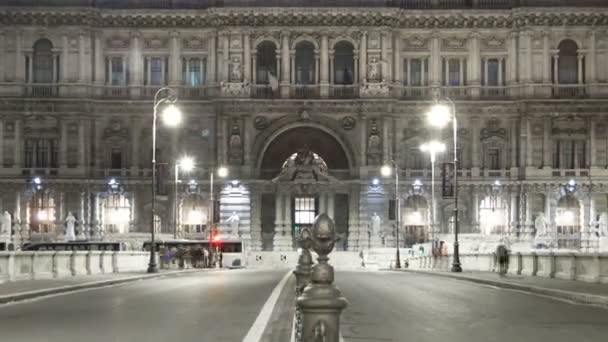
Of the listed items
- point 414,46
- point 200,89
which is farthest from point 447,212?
point 200,89

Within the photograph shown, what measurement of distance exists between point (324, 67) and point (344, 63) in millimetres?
2575

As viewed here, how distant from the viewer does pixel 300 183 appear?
106938mm

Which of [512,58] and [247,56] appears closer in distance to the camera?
[247,56]

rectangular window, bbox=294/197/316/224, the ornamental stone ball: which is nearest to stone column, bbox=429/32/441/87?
rectangular window, bbox=294/197/316/224

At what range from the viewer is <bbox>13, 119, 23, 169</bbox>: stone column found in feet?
351

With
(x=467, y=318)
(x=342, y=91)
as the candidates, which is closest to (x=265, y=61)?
(x=342, y=91)

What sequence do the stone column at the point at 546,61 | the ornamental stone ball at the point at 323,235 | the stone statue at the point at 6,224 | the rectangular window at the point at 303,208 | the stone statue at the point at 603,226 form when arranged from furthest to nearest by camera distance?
the rectangular window at the point at 303,208
the stone column at the point at 546,61
the stone statue at the point at 603,226
the stone statue at the point at 6,224
the ornamental stone ball at the point at 323,235

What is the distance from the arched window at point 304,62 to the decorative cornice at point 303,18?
267 centimetres

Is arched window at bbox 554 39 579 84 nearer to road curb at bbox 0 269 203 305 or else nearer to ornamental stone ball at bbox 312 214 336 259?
road curb at bbox 0 269 203 305

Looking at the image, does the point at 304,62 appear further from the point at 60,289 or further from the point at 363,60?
the point at 60,289

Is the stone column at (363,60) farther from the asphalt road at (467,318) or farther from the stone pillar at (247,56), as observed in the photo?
the asphalt road at (467,318)

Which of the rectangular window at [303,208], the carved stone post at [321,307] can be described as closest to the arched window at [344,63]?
the rectangular window at [303,208]

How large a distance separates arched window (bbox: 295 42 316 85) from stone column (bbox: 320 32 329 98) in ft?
5.10

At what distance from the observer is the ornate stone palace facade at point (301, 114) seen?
106625mm
